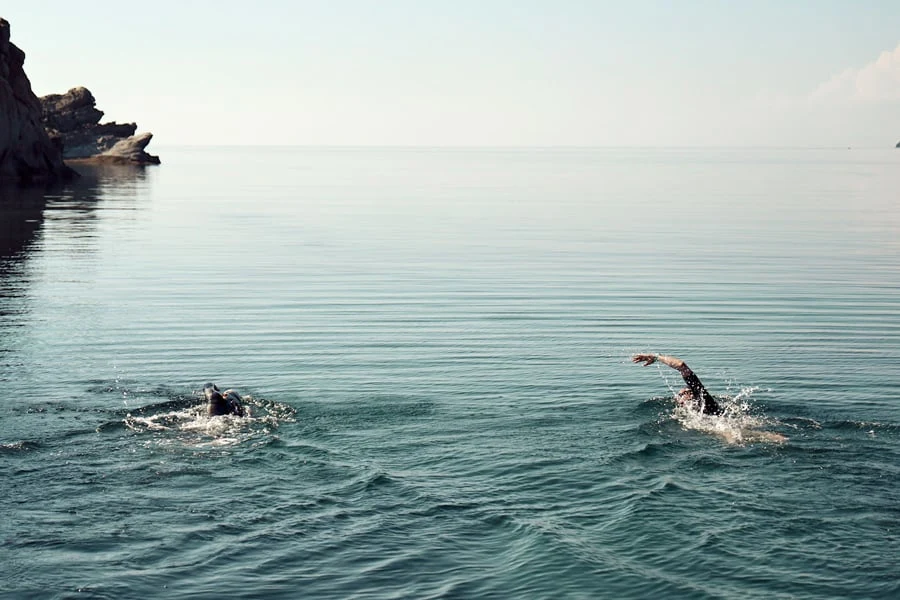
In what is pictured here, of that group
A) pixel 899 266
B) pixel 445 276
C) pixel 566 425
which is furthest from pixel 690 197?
pixel 566 425

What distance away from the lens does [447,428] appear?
2070 cm

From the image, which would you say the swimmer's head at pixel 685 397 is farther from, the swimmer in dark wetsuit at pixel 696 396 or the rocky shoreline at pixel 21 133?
the rocky shoreline at pixel 21 133

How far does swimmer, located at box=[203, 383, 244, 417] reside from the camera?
2061cm

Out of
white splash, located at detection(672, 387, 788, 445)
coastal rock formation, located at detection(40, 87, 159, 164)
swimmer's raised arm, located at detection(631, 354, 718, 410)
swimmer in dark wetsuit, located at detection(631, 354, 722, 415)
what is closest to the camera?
swimmer's raised arm, located at detection(631, 354, 718, 410)

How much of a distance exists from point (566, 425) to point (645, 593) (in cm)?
744

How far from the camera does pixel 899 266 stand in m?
47.7

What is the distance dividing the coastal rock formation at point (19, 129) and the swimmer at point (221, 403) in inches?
3407

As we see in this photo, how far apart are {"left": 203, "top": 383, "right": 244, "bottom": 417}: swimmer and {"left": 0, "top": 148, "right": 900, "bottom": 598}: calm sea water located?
33cm

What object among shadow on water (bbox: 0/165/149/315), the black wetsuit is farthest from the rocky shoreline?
the black wetsuit

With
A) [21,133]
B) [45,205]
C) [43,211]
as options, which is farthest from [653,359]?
[21,133]

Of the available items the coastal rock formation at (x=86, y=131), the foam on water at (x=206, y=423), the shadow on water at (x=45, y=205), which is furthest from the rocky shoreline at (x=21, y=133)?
the foam on water at (x=206, y=423)

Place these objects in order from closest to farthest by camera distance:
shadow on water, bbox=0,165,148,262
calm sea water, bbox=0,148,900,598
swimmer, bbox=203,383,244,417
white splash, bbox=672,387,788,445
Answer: calm sea water, bbox=0,148,900,598
white splash, bbox=672,387,788,445
swimmer, bbox=203,383,244,417
shadow on water, bbox=0,165,148,262

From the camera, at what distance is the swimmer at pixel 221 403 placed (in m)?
20.6

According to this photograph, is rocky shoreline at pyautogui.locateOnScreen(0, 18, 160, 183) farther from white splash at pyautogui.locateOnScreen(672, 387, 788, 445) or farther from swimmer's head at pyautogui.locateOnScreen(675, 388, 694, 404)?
white splash at pyautogui.locateOnScreen(672, 387, 788, 445)
